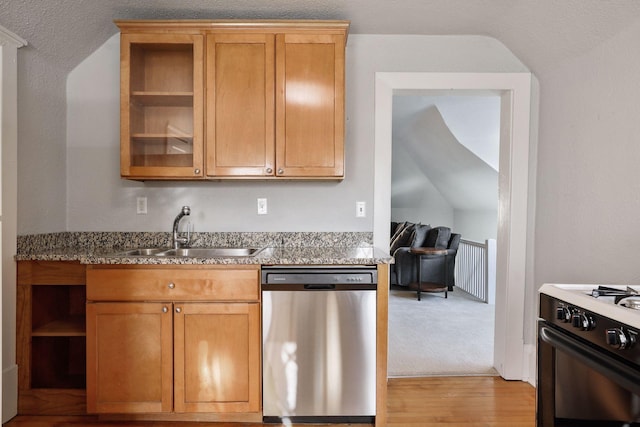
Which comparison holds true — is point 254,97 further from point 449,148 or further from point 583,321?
point 449,148

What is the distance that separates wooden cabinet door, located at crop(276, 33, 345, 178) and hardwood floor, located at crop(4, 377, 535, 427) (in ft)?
4.82

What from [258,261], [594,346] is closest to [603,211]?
[594,346]

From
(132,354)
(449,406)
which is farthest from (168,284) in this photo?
(449,406)

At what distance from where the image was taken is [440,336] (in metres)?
3.47

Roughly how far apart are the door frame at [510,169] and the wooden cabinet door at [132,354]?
139cm

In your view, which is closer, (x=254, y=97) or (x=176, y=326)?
(x=176, y=326)

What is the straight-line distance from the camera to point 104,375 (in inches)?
80.1

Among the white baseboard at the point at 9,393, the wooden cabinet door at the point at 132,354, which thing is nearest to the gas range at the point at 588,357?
the wooden cabinet door at the point at 132,354

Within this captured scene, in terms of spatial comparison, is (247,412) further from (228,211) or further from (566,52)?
(566,52)

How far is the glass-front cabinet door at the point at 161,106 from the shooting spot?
228 cm

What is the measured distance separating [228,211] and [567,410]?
6.73 ft

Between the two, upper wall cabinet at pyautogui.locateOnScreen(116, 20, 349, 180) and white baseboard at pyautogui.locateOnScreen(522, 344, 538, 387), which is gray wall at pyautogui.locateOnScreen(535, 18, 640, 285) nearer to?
white baseboard at pyautogui.locateOnScreen(522, 344, 538, 387)

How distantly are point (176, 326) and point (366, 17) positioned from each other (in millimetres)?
2054

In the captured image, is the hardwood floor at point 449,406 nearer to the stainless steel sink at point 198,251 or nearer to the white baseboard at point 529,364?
the white baseboard at point 529,364
